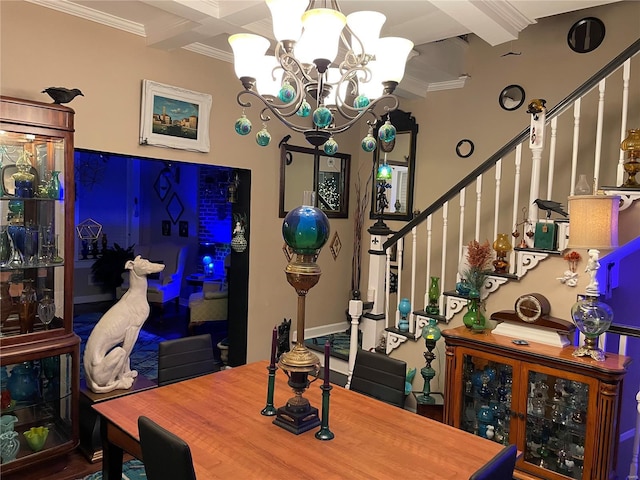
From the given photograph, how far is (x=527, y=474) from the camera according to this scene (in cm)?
282

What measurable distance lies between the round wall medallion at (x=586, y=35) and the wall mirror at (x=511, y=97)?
0.54m

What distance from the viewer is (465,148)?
4828 mm

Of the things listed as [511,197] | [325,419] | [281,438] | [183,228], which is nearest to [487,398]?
[325,419]

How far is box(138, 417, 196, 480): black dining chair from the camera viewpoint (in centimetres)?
141

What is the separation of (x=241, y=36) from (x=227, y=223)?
4.79 meters

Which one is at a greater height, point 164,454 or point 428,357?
point 164,454

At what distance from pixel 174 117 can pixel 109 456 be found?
8.40 feet

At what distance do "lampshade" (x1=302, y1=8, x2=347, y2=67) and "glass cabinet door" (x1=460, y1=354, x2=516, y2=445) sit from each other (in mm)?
2141

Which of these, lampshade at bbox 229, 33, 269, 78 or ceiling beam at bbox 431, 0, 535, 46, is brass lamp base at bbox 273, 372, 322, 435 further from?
ceiling beam at bbox 431, 0, 535, 46

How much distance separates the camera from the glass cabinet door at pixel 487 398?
2971 millimetres

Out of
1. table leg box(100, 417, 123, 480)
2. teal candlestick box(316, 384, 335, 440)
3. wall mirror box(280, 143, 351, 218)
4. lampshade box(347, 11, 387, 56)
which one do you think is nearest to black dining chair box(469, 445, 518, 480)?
teal candlestick box(316, 384, 335, 440)

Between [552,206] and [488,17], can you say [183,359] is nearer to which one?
[552,206]

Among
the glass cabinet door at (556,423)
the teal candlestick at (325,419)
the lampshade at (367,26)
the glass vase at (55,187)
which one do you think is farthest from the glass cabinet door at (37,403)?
the glass cabinet door at (556,423)

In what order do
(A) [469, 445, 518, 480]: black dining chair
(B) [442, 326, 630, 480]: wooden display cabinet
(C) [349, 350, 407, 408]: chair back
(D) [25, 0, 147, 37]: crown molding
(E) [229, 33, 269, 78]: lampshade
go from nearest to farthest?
(A) [469, 445, 518, 480]: black dining chair, (E) [229, 33, 269, 78]: lampshade, (C) [349, 350, 407, 408]: chair back, (B) [442, 326, 630, 480]: wooden display cabinet, (D) [25, 0, 147, 37]: crown molding
